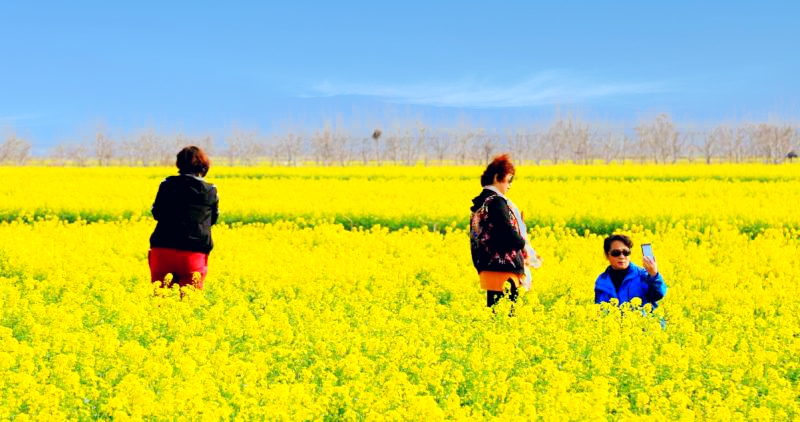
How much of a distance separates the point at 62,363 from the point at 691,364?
13.9ft

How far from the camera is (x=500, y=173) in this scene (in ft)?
23.5

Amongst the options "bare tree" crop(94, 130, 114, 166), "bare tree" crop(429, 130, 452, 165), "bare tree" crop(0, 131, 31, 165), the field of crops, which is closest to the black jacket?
the field of crops

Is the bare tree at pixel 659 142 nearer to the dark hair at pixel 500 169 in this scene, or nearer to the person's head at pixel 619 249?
the person's head at pixel 619 249

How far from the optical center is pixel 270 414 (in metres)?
4.42

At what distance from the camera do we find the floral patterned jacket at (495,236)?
23.6 feet

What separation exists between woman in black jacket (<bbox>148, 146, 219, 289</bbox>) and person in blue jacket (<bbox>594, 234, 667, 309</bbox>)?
3.75m

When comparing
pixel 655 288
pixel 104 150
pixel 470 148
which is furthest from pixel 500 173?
pixel 104 150

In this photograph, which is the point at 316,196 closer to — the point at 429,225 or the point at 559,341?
the point at 429,225

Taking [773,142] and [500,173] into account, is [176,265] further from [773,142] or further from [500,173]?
[773,142]

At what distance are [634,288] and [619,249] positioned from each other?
0.41 metres

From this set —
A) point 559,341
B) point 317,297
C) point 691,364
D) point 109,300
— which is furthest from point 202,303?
point 691,364

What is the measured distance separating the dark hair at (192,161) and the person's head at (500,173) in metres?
2.67

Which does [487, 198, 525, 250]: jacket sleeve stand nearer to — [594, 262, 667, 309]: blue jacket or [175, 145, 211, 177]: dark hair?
[594, 262, 667, 309]: blue jacket

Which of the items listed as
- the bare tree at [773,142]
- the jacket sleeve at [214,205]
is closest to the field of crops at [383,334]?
the jacket sleeve at [214,205]
